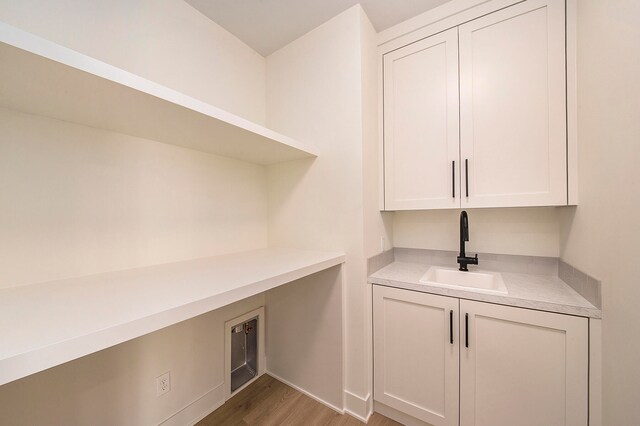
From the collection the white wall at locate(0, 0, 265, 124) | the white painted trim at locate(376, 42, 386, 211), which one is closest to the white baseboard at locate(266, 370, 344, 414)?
the white painted trim at locate(376, 42, 386, 211)

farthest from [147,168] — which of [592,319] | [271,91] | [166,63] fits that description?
[592,319]

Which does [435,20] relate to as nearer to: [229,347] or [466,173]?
[466,173]

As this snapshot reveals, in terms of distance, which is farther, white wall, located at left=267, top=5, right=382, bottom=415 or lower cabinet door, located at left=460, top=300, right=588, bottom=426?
white wall, located at left=267, top=5, right=382, bottom=415

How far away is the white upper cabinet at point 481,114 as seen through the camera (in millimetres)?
1180

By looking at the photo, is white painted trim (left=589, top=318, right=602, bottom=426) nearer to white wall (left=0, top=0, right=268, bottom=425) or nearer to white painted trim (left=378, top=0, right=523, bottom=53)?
white painted trim (left=378, top=0, right=523, bottom=53)

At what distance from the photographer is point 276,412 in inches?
56.2

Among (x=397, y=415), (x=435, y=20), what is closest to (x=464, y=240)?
(x=397, y=415)

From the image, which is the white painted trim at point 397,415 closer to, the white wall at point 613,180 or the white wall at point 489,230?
the white wall at point 613,180

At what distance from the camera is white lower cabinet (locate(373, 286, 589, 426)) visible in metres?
0.98

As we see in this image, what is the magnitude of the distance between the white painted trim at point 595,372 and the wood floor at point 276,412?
89 cm

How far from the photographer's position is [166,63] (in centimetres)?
127

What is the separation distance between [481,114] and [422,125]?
0.31m

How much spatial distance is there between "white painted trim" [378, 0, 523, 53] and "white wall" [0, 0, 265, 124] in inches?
38.7

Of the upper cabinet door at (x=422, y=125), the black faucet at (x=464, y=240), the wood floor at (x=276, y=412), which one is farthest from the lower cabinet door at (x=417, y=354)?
the upper cabinet door at (x=422, y=125)
